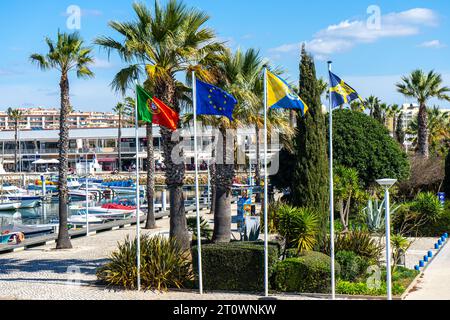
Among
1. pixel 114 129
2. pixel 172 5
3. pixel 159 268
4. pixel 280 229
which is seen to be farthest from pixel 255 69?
pixel 114 129

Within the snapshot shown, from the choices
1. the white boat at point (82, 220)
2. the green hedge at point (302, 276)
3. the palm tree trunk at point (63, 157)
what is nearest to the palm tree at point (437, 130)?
the white boat at point (82, 220)

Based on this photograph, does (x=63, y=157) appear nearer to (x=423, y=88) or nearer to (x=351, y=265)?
(x=351, y=265)

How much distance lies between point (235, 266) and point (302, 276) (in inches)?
70.3

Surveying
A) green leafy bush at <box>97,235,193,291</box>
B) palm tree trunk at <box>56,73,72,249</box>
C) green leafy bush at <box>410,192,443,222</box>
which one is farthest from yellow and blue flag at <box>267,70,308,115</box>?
green leafy bush at <box>410,192,443,222</box>

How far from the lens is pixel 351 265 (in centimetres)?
1769

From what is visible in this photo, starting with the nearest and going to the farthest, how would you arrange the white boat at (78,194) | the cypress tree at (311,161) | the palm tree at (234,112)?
the cypress tree at (311,161), the palm tree at (234,112), the white boat at (78,194)

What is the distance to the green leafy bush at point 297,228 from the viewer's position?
18.0 m

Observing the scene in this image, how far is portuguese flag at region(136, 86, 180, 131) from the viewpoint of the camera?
55.2 ft

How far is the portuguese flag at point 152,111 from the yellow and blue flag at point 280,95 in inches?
113

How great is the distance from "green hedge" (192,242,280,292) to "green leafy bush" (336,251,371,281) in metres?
2.24

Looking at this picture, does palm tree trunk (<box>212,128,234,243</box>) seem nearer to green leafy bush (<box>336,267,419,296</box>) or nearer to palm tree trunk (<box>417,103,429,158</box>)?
green leafy bush (<box>336,267,419,296</box>)

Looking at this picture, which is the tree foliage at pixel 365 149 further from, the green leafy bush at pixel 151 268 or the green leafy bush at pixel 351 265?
the green leafy bush at pixel 151 268

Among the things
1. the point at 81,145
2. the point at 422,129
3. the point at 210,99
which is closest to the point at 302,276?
the point at 210,99
